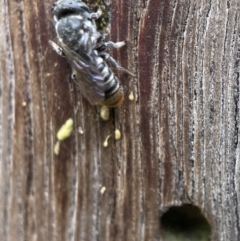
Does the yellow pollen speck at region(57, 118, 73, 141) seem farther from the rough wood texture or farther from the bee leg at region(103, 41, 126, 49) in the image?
the bee leg at region(103, 41, 126, 49)

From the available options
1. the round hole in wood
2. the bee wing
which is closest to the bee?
the bee wing

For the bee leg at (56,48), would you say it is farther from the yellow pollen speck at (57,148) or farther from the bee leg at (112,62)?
the yellow pollen speck at (57,148)

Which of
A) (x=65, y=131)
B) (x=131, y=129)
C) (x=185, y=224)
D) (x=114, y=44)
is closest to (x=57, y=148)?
(x=65, y=131)

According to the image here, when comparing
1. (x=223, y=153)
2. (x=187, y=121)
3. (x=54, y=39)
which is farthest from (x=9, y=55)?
(x=223, y=153)

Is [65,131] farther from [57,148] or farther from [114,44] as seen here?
[114,44]

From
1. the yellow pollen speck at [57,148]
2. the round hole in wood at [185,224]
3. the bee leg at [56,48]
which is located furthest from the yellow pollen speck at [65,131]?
the round hole in wood at [185,224]

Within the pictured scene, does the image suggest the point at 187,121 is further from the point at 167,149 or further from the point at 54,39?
the point at 54,39
